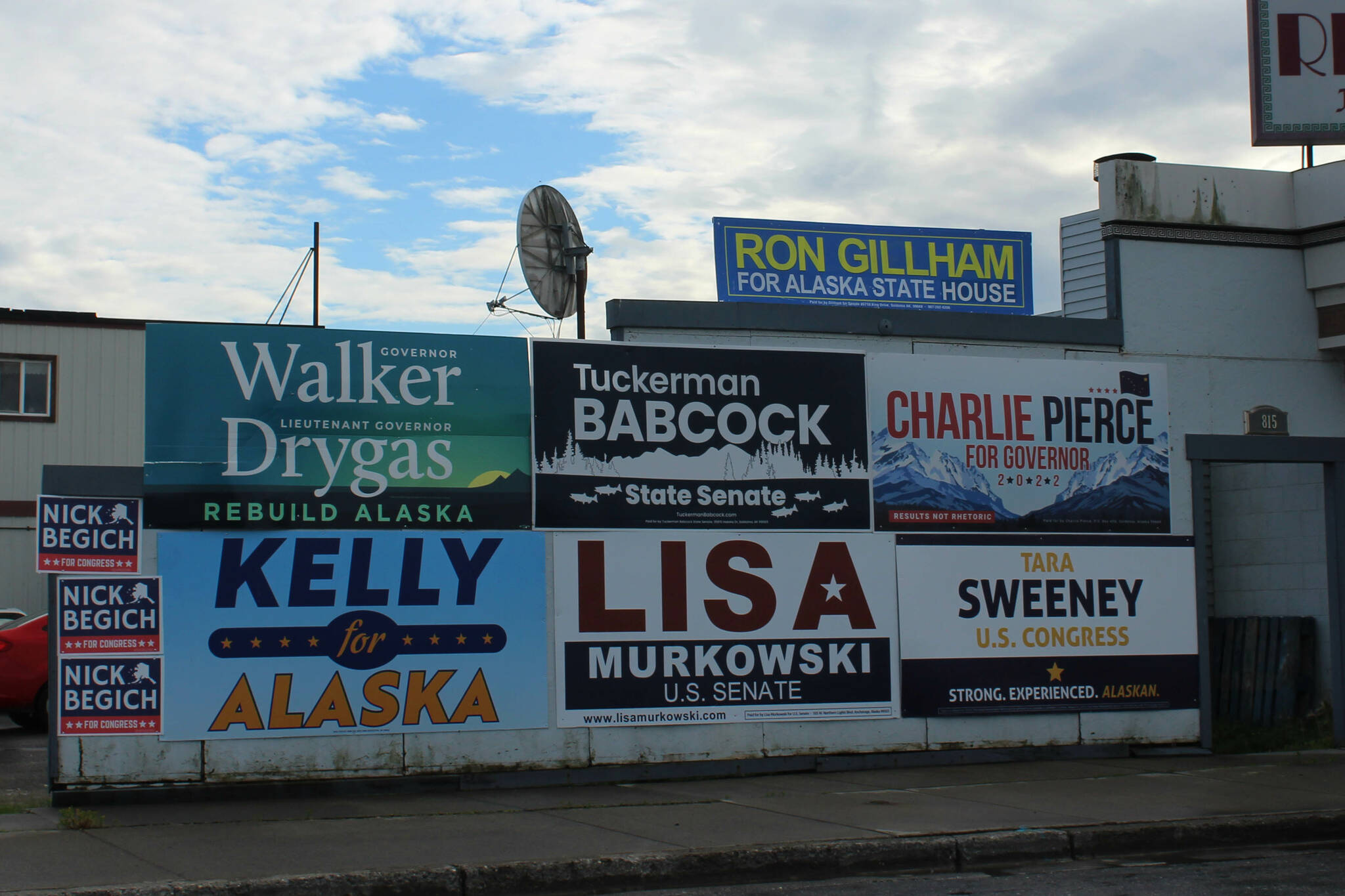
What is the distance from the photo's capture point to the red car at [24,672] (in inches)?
616

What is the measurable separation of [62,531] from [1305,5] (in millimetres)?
12689

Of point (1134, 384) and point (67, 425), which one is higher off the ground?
point (67, 425)

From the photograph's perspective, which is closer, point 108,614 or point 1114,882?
point 1114,882

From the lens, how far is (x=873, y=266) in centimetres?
1257

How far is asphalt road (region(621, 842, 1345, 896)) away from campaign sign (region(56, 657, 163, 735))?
417 cm

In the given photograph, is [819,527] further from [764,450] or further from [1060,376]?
[1060,376]

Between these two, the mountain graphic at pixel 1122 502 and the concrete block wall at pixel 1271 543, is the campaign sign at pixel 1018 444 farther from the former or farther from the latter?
the concrete block wall at pixel 1271 543

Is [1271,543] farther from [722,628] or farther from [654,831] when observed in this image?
[654,831]

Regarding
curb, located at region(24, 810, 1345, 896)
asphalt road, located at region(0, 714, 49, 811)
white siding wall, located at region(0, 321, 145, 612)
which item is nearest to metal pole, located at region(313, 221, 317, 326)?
white siding wall, located at region(0, 321, 145, 612)

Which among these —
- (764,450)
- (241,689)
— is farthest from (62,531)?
(764,450)

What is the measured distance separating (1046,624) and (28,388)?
2170 cm

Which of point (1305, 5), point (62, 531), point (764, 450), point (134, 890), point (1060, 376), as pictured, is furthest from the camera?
point (1305, 5)

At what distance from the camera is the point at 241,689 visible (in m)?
9.99

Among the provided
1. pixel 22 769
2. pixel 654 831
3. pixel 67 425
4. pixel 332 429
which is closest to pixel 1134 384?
pixel 654 831
